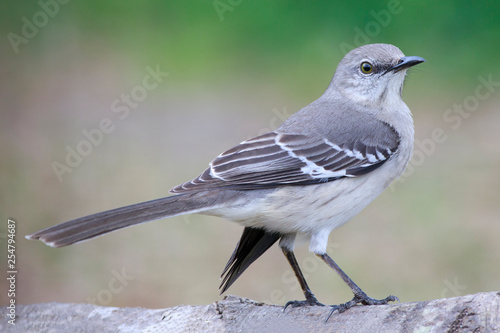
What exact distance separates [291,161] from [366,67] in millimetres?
842

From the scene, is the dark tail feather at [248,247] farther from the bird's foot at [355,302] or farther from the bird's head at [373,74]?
the bird's head at [373,74]

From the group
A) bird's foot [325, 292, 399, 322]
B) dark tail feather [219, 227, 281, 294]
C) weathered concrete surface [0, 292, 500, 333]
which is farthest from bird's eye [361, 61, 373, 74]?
weathered concrete surface [0, 292, 500, 333]

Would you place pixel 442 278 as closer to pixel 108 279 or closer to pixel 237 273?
pixel 237 273

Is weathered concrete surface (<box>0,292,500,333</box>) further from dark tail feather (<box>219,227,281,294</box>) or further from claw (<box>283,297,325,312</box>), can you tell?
dark tail feather (<box>219,227,281,294</box>)

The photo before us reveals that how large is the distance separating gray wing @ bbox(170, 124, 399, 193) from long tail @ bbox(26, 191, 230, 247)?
76mm

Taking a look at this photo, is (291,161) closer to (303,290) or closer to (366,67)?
(303,290)

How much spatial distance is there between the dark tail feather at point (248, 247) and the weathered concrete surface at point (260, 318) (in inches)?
16.4

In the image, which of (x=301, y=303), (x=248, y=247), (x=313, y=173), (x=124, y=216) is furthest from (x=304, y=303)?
(x=124, y=216)

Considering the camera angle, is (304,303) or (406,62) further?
(406,62)

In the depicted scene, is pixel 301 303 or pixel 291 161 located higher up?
pixel 291 161

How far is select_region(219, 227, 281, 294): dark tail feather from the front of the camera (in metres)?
3.70

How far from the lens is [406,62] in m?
3.74

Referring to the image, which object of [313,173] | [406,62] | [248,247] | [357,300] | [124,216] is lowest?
[357,300]

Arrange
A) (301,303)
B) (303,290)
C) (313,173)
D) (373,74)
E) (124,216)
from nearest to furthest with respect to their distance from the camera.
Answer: (124,216), (301,303), (313,173), (303,290), (373,74)
